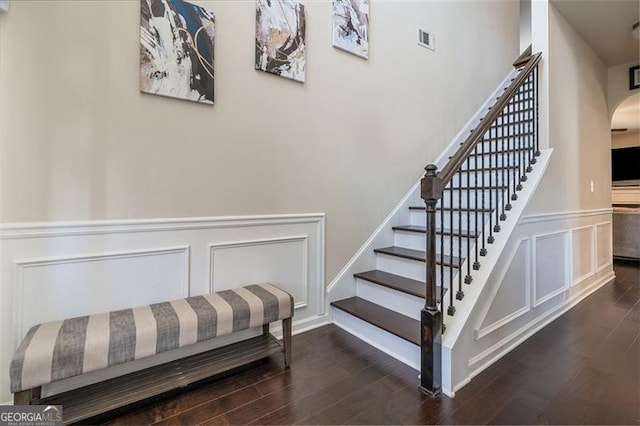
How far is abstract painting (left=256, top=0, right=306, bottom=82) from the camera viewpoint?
2.17 metres

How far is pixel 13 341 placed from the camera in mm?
1491

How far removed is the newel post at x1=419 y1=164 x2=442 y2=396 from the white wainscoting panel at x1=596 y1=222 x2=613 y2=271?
10.1ft

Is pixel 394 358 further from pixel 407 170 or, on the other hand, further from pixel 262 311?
pixel 407 170

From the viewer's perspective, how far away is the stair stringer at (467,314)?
1.67 meters

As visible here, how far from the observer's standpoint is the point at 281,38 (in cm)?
226

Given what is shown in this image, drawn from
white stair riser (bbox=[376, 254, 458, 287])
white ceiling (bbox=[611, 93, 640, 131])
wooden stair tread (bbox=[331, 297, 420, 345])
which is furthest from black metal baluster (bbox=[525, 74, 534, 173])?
white ceiling (bbox=[611, 93, 640, 131])

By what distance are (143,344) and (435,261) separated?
158cm

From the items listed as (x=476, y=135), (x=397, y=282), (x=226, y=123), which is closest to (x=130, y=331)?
(x=226, y=123)

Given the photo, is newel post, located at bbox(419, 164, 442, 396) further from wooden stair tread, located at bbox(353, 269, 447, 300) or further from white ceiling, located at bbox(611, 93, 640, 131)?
white ceiling, located at bbox(611, 93, 640, 131)

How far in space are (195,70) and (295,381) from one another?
1.99m

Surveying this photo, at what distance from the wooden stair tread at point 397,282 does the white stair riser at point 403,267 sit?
0.13 ft

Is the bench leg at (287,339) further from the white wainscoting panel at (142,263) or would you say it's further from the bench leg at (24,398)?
the bench leg at (24,398)

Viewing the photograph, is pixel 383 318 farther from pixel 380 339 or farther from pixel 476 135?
pixel 476 135

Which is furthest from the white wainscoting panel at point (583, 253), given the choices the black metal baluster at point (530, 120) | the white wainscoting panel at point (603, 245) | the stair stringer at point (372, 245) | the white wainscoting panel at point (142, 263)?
the white wainscoting panel at point (142, 263)
